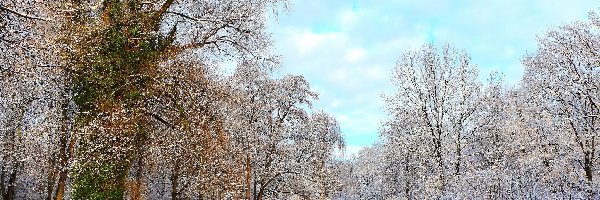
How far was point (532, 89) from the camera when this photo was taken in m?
22.7

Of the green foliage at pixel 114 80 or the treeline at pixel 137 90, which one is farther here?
the green foliage at pixel 114 80

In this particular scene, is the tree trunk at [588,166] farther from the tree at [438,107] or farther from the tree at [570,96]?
the tree at [438,107]

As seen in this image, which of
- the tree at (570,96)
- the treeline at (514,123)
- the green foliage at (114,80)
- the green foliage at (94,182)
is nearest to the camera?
the green foliage at (114,80)

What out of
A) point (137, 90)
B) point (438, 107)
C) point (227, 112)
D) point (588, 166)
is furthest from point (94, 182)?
point (588, 166)

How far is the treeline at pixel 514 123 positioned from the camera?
59.6 ft

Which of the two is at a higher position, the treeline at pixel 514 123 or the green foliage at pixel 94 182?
the treeline at pixel 514 123

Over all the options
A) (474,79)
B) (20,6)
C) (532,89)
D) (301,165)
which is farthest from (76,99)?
(532,89)

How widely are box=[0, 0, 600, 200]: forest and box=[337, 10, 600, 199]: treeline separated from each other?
0.07 meters

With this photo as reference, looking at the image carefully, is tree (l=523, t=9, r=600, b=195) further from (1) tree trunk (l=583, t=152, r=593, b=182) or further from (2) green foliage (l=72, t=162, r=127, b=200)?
(2) green foliage (l=72, t=162, r=127, b=200)

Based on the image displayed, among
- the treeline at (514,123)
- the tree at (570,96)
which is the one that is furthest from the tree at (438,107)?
the tree at (570,96)

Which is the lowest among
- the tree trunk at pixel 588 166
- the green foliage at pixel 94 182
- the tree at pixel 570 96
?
the green foliage at pixel 94 182

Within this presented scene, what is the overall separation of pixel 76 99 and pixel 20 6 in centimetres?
528

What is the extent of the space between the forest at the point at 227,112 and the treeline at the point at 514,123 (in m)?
0.07

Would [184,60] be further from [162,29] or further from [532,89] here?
[532,89]
